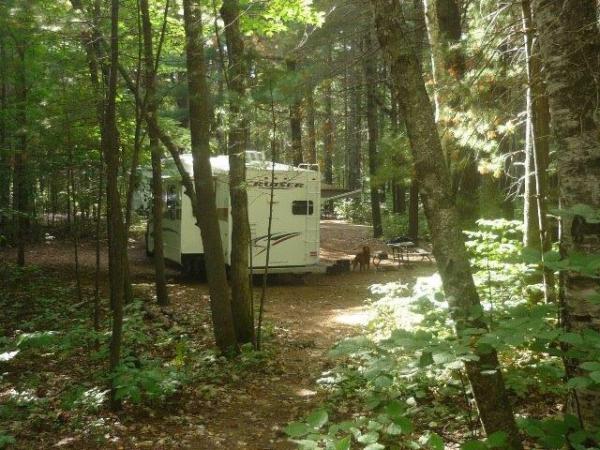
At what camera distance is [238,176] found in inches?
305

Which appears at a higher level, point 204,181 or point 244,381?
point 204,181

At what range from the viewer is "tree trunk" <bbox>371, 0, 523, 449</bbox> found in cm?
318

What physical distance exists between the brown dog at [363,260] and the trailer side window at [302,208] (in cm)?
271

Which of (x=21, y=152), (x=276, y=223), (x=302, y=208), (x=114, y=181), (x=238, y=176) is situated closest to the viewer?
(x=114, y=181)

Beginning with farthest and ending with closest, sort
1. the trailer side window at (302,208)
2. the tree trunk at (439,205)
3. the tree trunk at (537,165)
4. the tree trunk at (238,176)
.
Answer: the trailer side window at (302,208) → the tree trunk at (238,176) → the tree trunk at (537,165) → the tree trunk at (439,205)

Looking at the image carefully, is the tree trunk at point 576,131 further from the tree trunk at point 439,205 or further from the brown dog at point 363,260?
the brown dog at point 363,260

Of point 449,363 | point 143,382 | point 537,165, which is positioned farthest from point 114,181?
point 537,165

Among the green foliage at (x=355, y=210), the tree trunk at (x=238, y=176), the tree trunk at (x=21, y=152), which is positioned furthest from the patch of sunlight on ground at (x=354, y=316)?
the green foliage at (x=355, y=210)

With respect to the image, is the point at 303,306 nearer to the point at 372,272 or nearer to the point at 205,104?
the point at 372,272

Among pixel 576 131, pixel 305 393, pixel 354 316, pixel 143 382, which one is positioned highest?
pixel 576 131

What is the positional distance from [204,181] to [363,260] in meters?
8.82

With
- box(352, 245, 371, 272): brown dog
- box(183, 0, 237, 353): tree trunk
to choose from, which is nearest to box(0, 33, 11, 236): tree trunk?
box(183, 0, 237, 353): tree trunk

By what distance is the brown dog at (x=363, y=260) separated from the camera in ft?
49.9

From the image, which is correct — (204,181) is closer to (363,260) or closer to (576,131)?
(576,131)
